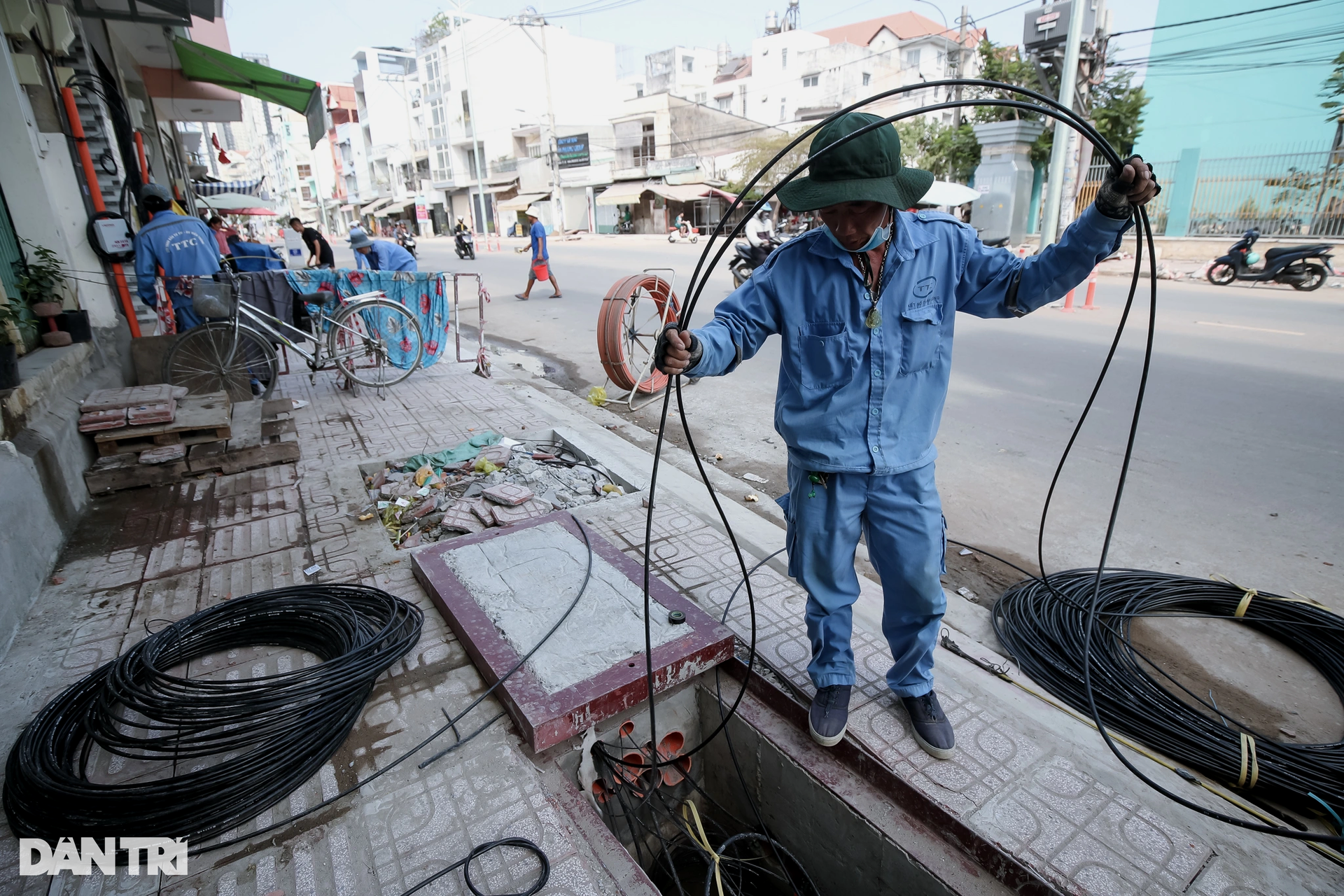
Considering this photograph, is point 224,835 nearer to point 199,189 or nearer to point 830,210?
point 830,210

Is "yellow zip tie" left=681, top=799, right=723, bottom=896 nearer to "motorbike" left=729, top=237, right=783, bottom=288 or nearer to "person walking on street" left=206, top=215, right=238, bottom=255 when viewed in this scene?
"motorbike" left=729, top=237, right=783, bottom=288

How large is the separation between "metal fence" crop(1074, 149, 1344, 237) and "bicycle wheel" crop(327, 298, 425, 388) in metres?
13.5

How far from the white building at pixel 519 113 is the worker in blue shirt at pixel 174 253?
1471 inches

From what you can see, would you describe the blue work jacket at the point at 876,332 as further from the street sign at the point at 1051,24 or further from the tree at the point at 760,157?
the tree at the point at 760,157

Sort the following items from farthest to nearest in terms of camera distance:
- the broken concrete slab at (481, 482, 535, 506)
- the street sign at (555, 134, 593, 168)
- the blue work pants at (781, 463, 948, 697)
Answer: the street sign at (555, 134, 593, 168), the broken concrete slab at (481, 482, 535, 506), the blue work pants at (781, 463, 948, 697)

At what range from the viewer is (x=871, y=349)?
196cm

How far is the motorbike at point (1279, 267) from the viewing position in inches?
471

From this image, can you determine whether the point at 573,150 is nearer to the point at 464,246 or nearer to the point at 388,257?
the point at 464,246

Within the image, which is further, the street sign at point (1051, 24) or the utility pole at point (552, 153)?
the utility pole at point (552, 153)

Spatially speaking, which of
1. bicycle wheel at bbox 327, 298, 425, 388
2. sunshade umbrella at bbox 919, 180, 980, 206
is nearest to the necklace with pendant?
bicycle wheel at bbox 327, 298, 425, 388

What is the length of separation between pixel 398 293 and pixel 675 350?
237 inches

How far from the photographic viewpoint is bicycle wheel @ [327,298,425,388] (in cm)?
654

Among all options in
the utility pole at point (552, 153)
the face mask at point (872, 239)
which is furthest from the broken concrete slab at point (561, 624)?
the utility pole at point (552, 153)

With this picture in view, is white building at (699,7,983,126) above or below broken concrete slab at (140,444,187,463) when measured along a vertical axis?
above
